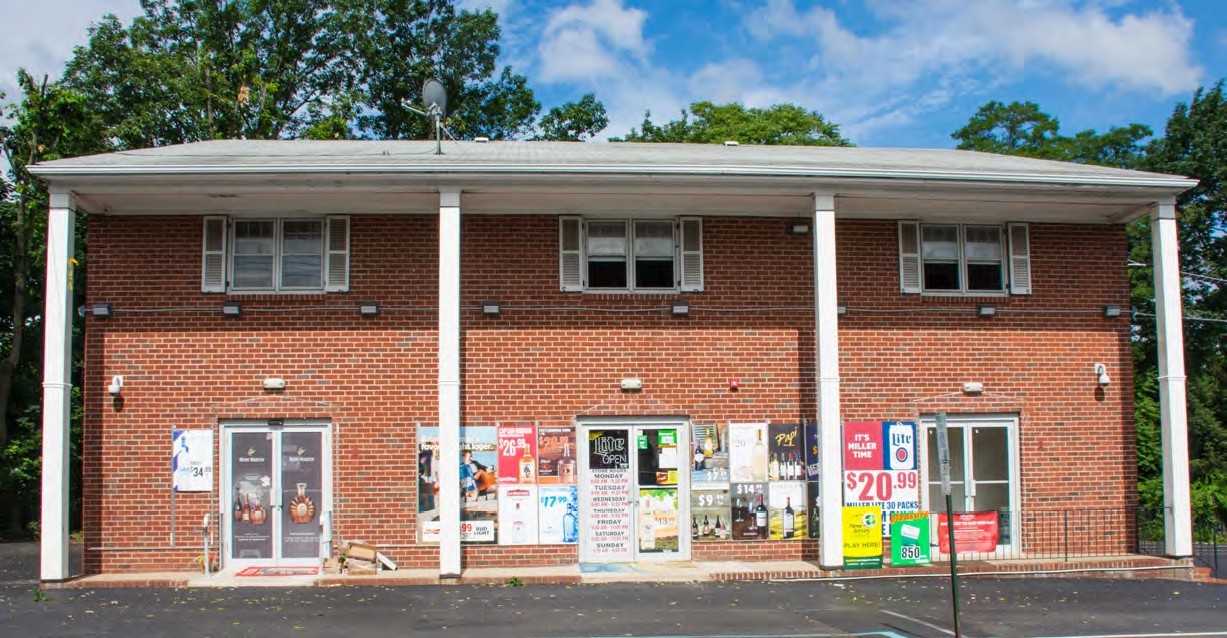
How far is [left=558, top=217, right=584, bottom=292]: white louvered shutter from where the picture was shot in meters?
14.8

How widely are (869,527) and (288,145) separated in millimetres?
11236

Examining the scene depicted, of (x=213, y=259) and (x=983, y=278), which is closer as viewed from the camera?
(x=213, y=259)

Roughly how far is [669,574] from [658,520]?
1143 millimetres

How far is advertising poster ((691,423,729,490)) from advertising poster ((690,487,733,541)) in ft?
0.60

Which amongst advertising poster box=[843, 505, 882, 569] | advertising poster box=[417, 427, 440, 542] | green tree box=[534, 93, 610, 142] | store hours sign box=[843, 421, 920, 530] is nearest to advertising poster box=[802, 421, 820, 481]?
store hours sign box=[843, 421, 920, 530]

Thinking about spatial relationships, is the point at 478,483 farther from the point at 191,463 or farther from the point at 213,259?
the point at 213,259

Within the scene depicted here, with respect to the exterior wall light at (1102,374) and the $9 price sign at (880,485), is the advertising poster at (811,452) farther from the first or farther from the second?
the exterior wall light at (1102,374)

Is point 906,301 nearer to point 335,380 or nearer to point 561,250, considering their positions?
point 561,250

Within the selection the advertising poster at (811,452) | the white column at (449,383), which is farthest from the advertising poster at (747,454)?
the white column at (449,383)

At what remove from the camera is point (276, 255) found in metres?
14.7

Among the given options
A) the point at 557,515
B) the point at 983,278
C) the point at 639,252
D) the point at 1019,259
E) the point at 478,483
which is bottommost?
the point at 557,515

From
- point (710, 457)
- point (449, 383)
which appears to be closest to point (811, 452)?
point (710, 457)

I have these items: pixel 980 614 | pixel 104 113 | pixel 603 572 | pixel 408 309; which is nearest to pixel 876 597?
pixel 980 614

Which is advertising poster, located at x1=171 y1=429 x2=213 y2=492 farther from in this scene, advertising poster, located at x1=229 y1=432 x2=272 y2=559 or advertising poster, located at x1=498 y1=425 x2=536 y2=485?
advertising poster, located at x1=498 y1=425 x2=536 y2=485
